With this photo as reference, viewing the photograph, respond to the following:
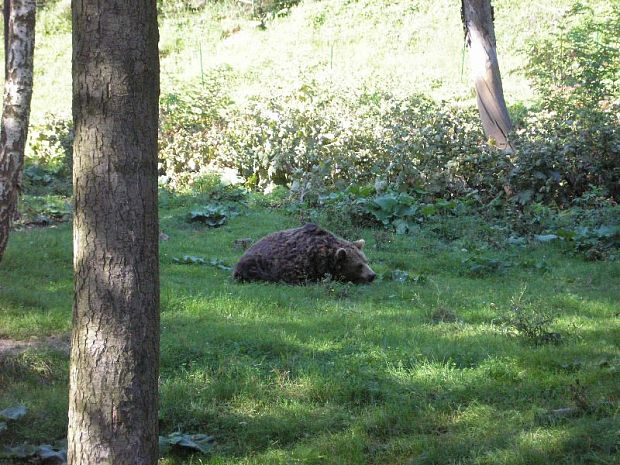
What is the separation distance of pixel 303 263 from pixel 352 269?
614 mm

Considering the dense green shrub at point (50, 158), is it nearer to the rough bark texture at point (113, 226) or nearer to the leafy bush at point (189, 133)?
the leafy bush at point (189, 133)

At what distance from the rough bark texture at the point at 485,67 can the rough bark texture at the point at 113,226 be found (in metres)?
12.6

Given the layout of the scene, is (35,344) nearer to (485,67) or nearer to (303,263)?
(303,263)

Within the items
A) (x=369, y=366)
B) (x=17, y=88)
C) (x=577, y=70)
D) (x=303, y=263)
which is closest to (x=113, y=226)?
(x=369, y=366)

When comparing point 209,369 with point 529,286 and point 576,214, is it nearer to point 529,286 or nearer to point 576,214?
point 529,286

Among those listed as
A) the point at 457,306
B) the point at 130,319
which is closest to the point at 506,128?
the point at 457,306

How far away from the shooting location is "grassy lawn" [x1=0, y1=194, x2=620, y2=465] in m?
5.06

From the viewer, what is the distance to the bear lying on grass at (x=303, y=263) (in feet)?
31.6

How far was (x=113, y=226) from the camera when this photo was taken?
3988 mm

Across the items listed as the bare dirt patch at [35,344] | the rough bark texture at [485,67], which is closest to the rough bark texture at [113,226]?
the bare dirt patch at [35,344]

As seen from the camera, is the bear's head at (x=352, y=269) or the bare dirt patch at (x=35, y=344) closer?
the bare dirt patch at (x=35, y=344)

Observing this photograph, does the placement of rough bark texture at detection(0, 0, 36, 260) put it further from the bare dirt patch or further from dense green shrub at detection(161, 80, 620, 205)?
dense green shrub at detection(161, 80, 620, 205)

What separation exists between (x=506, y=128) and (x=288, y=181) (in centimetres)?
463

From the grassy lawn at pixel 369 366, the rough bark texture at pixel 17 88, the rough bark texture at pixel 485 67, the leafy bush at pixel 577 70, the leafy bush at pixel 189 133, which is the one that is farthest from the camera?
the leafy bush at pixel 189 133
